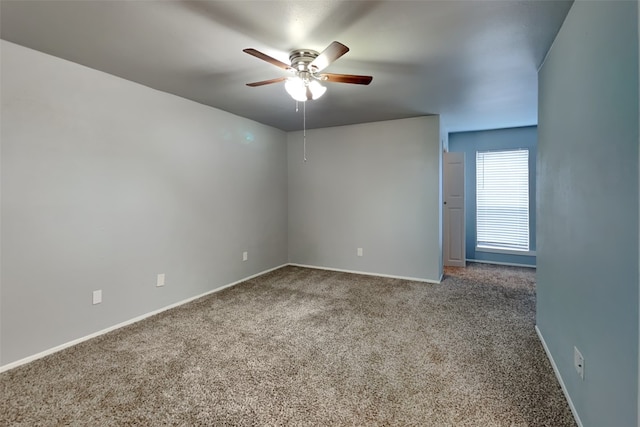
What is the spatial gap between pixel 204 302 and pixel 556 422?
10.4ft

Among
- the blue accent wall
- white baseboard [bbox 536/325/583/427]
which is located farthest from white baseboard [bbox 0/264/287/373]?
the blue accent wall

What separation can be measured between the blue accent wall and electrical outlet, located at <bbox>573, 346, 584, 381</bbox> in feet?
12.6

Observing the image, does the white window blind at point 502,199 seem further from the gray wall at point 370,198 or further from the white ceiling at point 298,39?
the white ceiling at point 298,39

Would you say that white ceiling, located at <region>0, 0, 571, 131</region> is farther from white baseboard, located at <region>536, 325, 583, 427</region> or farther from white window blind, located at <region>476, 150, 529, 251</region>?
white baseboard, located at <region>536, 325, 583, 427</region>

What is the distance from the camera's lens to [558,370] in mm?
1973

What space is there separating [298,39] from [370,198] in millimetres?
2829

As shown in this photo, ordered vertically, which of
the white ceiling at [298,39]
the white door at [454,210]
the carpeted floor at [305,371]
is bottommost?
the carpeted floor at [305,371]

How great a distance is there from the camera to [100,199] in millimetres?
2658

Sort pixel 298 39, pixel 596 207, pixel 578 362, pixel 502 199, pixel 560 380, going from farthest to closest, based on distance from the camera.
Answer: pixel 502 199
pixel 298 39
pixel 560 380
pixel 578 362
pixel 596 207

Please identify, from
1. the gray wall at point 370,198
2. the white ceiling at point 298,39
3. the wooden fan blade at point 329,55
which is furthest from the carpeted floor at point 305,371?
the white ceiling at point 298,39

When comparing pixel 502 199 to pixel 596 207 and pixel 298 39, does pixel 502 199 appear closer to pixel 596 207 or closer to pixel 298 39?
pixel 596 207

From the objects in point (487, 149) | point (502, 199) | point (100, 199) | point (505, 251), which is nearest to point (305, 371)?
point (100, 199)

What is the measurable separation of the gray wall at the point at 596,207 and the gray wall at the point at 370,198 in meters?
2.00

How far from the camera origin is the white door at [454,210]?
5086 millimetres
